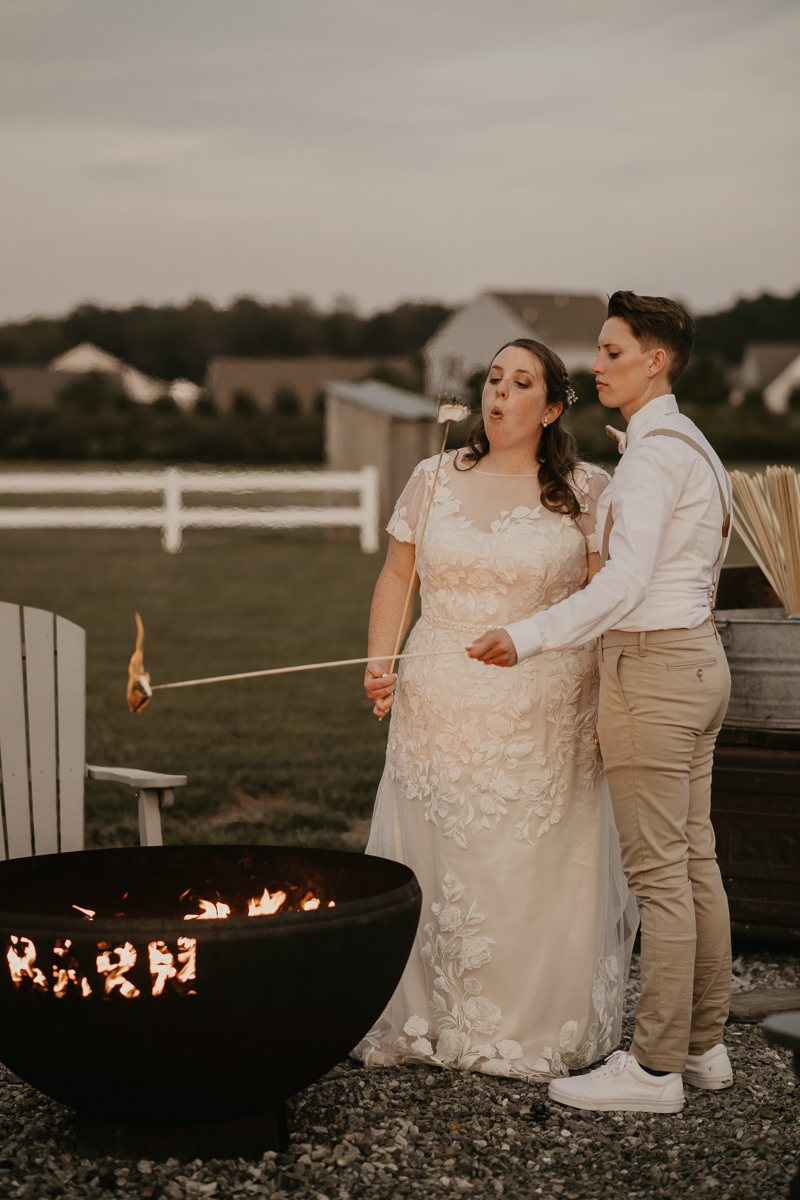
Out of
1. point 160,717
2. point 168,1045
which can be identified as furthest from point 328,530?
point 168,1045

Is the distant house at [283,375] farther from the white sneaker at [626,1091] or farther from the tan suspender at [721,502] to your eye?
the white sneaker at [626,1091]

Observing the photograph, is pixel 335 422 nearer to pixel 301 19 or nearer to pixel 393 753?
pixel 301 19

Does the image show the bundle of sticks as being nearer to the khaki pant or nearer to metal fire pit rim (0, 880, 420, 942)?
the khaki pant

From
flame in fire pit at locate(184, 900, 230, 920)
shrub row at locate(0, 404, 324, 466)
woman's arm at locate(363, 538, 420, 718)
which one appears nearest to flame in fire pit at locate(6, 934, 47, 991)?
flame in fire pit at locate(184, 900, 230, 920)

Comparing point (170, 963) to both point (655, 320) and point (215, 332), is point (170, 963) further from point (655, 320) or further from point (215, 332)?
point (215, 332)

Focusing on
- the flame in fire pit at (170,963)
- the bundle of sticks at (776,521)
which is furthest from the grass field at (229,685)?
the flame in fire pit at (170,963)

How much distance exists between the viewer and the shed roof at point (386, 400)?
17.0 meters

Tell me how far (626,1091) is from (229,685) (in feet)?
Answer: 18.8

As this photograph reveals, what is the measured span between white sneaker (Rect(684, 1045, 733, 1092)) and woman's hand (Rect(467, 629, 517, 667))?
3.71 feet

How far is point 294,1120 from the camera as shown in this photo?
9.02 ft

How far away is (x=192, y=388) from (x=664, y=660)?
2180 centimetres

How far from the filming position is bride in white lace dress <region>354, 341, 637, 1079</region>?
3090 mm

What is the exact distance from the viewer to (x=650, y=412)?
2.69 meters

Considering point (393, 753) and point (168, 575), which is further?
point (168, 575)
